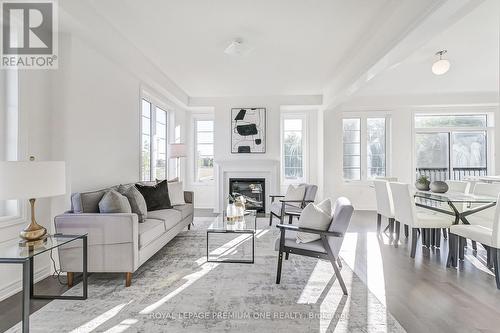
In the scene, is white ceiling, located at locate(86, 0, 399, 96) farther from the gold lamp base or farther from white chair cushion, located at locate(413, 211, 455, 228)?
white chair cushion, located at locate(413, 211, 455, 228)

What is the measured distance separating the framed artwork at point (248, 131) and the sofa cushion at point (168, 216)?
2799mm

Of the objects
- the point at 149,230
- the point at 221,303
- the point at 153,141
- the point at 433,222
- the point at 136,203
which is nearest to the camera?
the point at 221,303

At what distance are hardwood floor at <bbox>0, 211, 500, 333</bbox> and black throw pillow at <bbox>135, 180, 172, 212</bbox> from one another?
4.24 feet

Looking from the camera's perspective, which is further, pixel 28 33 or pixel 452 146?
pixel 452 146

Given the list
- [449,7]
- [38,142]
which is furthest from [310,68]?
[38,142]

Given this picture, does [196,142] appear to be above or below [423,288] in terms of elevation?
above

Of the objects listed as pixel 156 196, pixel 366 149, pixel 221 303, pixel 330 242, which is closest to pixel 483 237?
pixel 330 242

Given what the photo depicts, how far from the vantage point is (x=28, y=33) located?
8.70 ft

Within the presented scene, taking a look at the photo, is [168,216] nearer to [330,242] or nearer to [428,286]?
[330,242]

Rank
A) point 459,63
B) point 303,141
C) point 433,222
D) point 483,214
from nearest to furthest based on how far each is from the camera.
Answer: point 433,222 → point 483,214 → point 459,63 → point 303,141

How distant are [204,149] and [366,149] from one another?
4.16 m

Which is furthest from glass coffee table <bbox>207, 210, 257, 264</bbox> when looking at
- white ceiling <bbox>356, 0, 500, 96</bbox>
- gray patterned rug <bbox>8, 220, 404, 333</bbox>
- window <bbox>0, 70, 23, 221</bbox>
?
white ceiling <bbox>356, 0, 500, 96</bbox>

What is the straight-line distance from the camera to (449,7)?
6.83 ft

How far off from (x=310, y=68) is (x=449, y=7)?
2661mm
